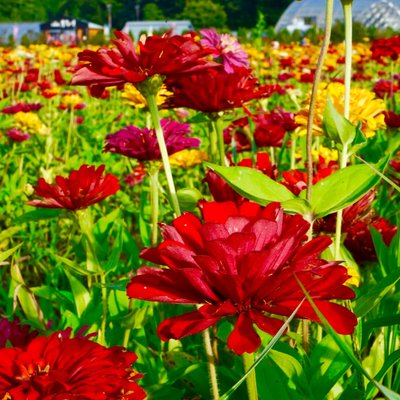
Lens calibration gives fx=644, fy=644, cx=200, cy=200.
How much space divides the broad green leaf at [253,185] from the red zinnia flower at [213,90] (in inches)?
10.9

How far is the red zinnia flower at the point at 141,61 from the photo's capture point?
674mm

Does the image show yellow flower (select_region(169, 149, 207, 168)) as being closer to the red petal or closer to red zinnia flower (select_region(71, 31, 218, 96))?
red zinnia flower (select_region(71, 31, 218, 96))

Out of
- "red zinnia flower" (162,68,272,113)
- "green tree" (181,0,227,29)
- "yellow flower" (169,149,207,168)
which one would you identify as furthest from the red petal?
"green tree" (181,0,227,29)

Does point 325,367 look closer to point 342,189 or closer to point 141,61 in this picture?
point 342,189

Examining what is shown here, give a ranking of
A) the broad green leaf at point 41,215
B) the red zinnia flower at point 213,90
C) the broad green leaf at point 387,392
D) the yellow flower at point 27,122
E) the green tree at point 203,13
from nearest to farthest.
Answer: the broad green leaf at point 387,392
the red zinnia flower at point 213,90
the broad green leaf at point 41,215
the yellow flower at point 27,122
the green tree at point 203,13

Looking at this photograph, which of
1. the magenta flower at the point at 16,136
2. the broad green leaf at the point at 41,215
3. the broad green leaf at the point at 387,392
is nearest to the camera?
the broad green leaf at the point at 387,392

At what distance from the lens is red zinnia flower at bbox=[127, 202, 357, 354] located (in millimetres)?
444

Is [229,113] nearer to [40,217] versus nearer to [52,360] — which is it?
[40,217]

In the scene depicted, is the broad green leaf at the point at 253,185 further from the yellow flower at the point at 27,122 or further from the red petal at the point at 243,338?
the yellow flower at the point at 27,122

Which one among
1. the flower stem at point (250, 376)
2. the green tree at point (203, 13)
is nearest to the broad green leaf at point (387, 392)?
the flower stem at point (250, 376)

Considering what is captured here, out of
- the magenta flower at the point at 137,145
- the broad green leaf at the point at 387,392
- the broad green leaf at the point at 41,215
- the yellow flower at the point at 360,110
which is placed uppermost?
the yellow flower at the point at 360,110

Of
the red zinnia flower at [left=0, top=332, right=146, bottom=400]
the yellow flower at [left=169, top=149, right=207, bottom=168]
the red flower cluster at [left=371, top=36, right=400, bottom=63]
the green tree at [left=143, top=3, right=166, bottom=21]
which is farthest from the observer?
the green tree at [left=143, top=3, right=166, bottom=21]

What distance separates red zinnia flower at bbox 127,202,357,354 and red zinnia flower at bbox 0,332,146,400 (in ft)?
0.28

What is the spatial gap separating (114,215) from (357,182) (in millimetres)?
768
